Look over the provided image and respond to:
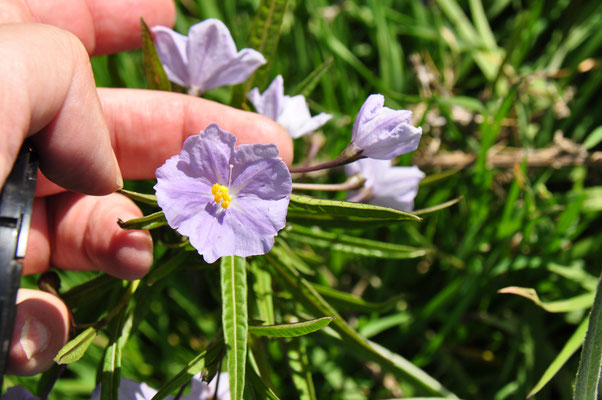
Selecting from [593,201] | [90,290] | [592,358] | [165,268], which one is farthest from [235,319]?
[593,201]

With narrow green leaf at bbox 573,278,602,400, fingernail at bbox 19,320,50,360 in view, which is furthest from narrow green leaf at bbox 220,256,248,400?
narrow green leaf at bbox 573,278,602,400

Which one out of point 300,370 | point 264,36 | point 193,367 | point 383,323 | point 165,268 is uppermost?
point 264,36

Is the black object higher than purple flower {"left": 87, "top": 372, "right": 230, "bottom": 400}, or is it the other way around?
the black object

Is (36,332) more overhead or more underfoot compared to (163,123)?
more underfoot

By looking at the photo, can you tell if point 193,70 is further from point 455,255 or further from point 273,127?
point 455,255

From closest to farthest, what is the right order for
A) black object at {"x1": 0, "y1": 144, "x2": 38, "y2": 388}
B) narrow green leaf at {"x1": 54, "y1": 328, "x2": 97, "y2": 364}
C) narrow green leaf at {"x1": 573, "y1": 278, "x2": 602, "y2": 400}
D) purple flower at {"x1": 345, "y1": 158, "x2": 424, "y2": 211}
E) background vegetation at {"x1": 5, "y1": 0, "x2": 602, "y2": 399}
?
1. black object at {"x1": 0, "y1": 144, "x2": 38, "y2": 388}
2. narrow green leaf at {"x1": 54, "y1": 328, "x2": 97, "y2": 364}
3. narrow green leaf at {"x1": 573, "y1": 278, "x2": 602, "y2": 400}
4. purple flower at {"x1": 345, "y1": 158, "x2": 424, "y2": 211}
5. background vegetation at {"x1": 5, "y1": 0, "x2": 602, "y2": 399}

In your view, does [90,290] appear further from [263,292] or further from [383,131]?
[383,131]

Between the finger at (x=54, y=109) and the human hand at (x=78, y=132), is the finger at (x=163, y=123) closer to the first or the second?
the human hand at (x=78, y=132)

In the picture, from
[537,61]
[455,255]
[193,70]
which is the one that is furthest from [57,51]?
[537,61]

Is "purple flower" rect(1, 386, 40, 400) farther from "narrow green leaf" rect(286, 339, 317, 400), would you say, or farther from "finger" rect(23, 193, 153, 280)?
"narrow green leaf" rect(286, 339, 317, 400)
